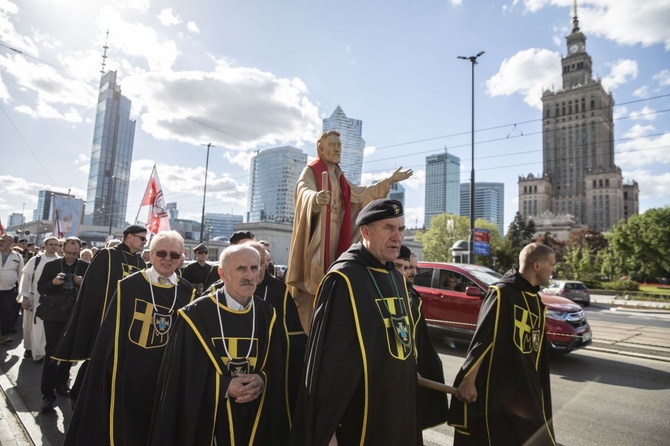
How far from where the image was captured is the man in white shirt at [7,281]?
797 cm

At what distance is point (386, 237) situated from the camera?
8.00ft

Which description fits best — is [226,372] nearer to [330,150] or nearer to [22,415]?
[330,150]

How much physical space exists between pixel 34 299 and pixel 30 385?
6.15ft

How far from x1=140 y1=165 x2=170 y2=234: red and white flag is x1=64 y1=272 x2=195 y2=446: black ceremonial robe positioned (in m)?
7.44

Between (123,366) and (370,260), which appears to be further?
(123,366)

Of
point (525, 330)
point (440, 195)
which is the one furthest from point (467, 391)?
point (440, 195)

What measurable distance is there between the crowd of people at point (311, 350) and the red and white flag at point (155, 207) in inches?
243

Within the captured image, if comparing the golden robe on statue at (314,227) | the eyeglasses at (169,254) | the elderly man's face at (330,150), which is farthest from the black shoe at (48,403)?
the elderly man's face at (330,150)

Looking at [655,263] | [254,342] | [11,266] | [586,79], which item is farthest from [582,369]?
[586,79]

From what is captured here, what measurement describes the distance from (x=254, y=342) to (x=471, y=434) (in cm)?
187

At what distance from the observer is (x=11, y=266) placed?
8.05m

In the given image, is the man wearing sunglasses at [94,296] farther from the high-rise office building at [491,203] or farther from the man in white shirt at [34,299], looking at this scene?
the high-rise office building at [491,203]

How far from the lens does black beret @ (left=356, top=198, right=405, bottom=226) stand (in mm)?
2424

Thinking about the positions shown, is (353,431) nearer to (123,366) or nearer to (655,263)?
(123,366)
